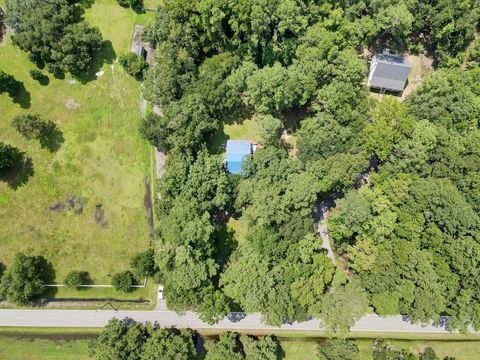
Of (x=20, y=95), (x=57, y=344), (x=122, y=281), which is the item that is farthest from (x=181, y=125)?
(x=57, y=344)

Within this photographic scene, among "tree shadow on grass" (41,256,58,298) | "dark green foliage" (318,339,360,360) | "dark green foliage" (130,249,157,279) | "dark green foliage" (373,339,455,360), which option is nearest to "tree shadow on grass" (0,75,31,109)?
"tree shadow on grass" (41,256,58,298)

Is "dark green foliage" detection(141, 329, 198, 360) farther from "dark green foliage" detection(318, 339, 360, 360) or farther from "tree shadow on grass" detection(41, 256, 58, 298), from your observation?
"dark green foliage" detection(318, 339, 360, 360)

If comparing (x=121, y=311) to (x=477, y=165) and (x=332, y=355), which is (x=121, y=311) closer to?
(x=332, y=355)

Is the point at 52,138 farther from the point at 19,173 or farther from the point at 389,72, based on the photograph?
the point at 389,72

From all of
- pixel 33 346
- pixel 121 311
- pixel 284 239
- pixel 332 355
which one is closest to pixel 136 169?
pixel 121 311

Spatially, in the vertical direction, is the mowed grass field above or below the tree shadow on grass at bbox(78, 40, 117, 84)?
below

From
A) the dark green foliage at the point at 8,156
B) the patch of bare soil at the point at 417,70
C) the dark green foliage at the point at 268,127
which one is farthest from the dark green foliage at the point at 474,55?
the dark green foliage at the point at 8,156
